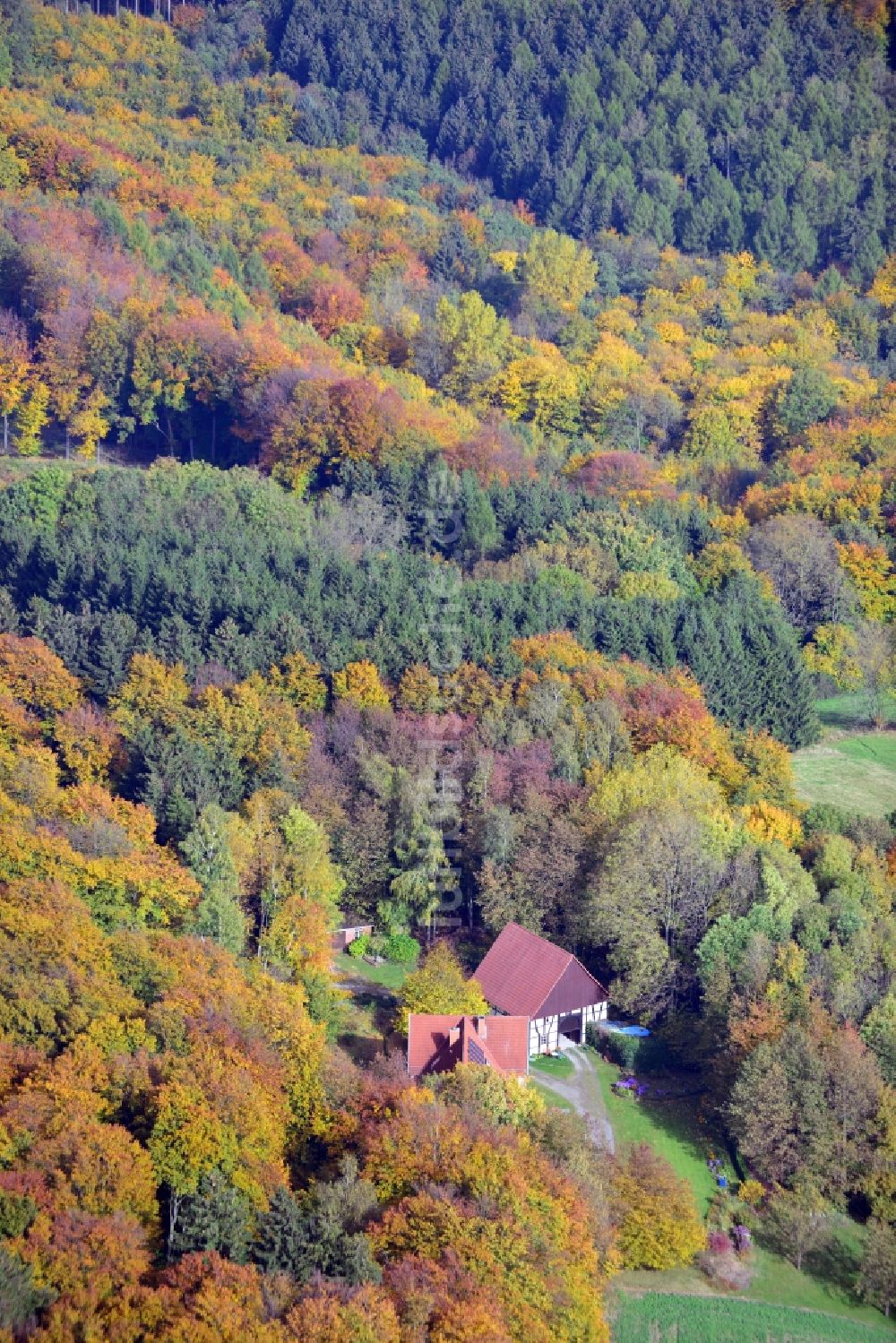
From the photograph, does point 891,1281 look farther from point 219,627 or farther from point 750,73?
point 750,73

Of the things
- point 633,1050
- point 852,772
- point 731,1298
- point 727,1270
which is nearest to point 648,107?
point 852,772

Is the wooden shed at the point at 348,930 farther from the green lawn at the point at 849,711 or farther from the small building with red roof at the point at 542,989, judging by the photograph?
the green lawn at the point at 849,711

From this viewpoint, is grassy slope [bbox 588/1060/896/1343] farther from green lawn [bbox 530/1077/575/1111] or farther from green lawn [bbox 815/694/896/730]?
green lawn [bbox 815/694/896/730]

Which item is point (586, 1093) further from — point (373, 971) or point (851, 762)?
point (851, 762)

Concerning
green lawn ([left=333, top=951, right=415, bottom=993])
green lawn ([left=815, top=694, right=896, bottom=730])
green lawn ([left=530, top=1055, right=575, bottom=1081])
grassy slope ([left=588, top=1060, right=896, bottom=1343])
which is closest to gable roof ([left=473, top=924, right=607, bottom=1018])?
green lawn ([left=530, top=1055, right=575, bottom=1081])

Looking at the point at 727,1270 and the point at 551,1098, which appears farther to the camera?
the point at 551,1098

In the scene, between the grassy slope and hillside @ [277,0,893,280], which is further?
hillside @ [277,0,893,280]
